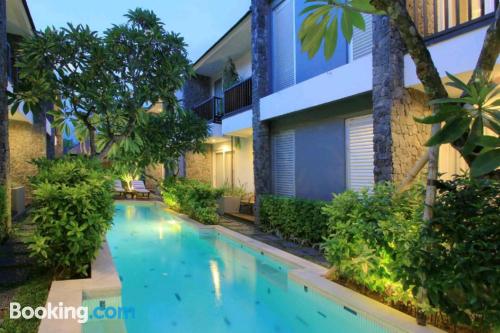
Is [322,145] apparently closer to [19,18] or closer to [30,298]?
[30,298]

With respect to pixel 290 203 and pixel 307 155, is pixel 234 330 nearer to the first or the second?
pixel 290 203

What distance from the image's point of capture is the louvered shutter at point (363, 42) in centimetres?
826

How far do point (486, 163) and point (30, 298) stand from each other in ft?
17.8

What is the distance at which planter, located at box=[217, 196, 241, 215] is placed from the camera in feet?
49.7

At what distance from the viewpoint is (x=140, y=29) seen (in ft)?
29.8

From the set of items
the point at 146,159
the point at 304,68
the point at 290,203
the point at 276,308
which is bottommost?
the point at 276,308

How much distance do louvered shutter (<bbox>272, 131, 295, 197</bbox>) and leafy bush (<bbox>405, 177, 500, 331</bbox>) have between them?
7.57 metres

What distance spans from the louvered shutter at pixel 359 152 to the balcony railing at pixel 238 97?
19.1 feet

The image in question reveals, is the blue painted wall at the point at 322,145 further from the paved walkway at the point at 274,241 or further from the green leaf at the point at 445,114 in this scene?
the green leaf at the point at 445,114

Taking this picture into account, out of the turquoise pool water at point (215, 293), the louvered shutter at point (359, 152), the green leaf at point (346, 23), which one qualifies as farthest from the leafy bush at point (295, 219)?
the green leaf at point (346, 23)

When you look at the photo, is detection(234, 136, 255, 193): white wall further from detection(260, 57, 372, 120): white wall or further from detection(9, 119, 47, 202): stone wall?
detection(9, 119, 47, 202): stone wall

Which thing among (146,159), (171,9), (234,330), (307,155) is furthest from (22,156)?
(171,9)

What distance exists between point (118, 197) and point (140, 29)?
16.2m

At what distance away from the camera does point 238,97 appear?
15078 mm
